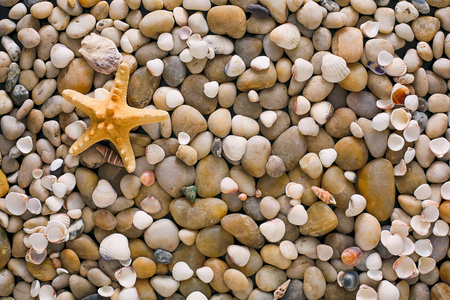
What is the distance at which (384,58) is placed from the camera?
1.39m

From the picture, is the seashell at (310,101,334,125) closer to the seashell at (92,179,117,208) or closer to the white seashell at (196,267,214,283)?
the white seashell at (196,267,214,283)

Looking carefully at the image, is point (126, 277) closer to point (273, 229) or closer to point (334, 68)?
point (273, 229)

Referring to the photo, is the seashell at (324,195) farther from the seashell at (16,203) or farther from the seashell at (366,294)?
the seashell at (16,203)

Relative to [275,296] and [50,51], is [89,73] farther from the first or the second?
[275,296]

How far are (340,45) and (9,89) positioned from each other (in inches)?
47.8

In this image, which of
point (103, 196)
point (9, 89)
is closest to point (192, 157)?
point (103, 196)

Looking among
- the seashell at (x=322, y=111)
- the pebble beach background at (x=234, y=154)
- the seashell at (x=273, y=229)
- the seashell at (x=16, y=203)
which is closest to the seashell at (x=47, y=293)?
the pebble beach background at (x=234, y=154)

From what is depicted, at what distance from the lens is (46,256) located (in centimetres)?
145

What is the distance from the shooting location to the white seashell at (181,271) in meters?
1.41

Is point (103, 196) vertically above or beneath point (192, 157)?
beneath

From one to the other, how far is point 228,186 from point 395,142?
24.2 inches

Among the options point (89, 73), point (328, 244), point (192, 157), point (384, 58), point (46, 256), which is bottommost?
point (46, 256)

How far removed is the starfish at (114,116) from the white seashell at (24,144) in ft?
0.72

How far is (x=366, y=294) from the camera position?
4.56 feet
